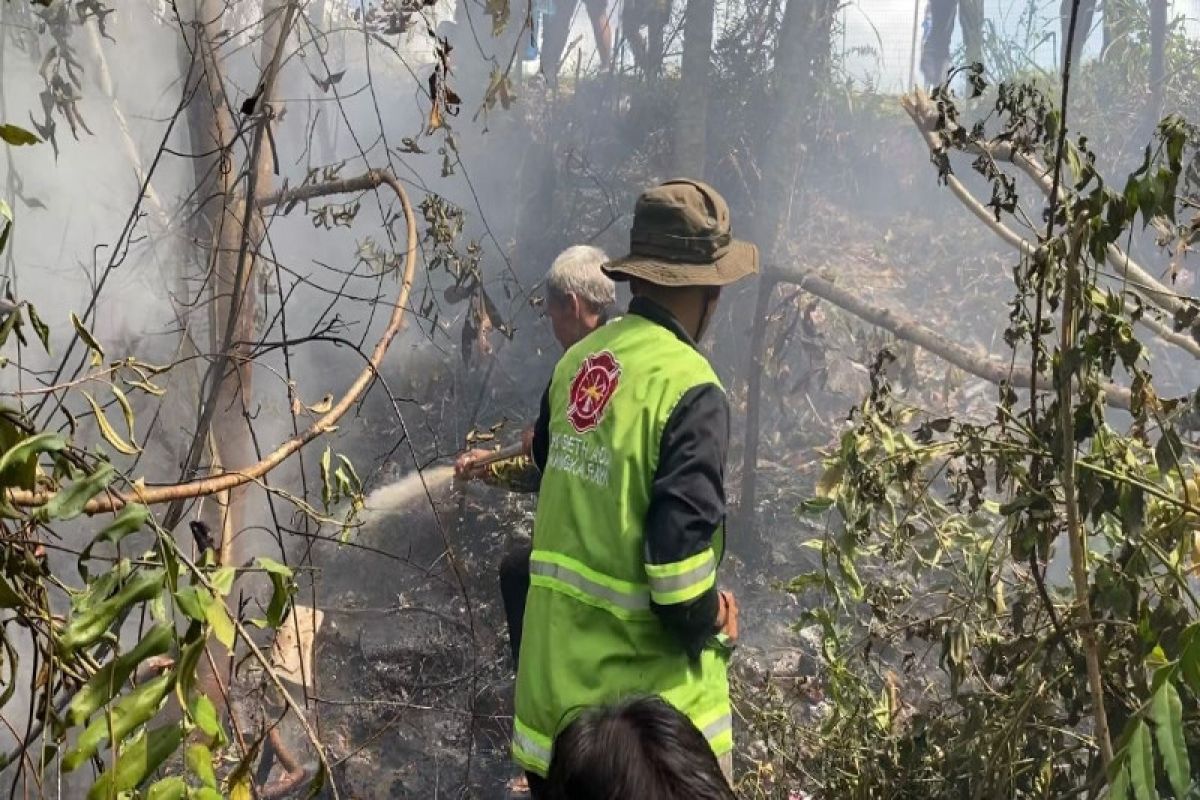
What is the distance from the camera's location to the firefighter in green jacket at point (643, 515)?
1913 mm

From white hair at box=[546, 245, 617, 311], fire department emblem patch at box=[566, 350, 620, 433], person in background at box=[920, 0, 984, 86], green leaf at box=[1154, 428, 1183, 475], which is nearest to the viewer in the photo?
green leaf at box=[1154, 428, 1183, 475]

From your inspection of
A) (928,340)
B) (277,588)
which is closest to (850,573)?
(277,588)

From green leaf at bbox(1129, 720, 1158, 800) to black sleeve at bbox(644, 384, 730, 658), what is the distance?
85 cm

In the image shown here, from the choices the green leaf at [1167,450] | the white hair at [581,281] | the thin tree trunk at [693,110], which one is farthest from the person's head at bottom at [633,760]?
the thin tree trunk at [693,110]

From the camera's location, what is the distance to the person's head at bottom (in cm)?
115

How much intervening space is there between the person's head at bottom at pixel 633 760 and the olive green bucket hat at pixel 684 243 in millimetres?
1117

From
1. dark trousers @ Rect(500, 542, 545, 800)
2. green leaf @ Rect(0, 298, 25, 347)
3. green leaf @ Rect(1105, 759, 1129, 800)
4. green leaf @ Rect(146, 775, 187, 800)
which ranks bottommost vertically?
dark trousers @ Rect(500, 542, 545, 800)

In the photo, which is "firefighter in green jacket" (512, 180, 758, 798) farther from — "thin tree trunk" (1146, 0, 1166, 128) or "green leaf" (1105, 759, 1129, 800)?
"thin tree trunk" (1146, 0, 1166, 128)

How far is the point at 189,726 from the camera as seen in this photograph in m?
0.90

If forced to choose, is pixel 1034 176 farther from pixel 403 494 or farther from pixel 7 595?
pixel 403 494

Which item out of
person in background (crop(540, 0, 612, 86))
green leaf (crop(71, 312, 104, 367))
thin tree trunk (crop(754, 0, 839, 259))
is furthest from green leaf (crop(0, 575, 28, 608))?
person in background (crop(540, 0, 612, 86))

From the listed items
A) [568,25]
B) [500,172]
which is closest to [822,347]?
[500,172]

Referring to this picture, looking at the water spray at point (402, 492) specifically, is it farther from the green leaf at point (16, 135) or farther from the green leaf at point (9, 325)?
the green leaf at point (16, 135)

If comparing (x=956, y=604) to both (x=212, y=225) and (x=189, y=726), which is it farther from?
(x=212, y=225)
